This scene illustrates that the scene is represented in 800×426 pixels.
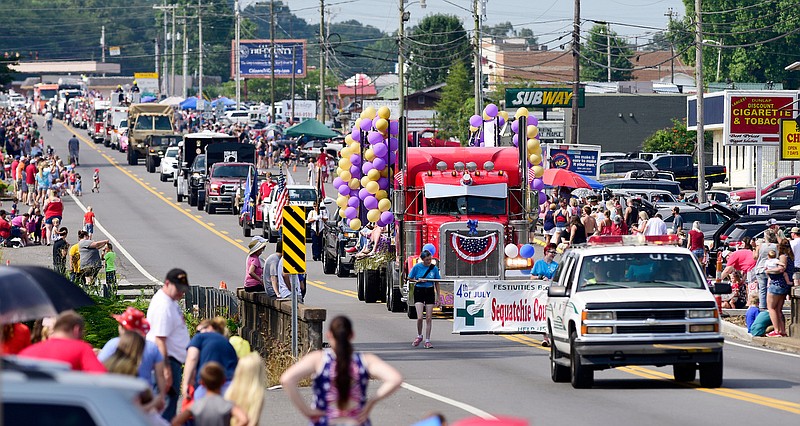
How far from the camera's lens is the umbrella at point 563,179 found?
4769 centimetres

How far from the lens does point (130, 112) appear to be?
267 feet

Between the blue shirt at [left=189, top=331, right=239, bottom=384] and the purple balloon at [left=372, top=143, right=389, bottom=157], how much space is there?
61.7ft

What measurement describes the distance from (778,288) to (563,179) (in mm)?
23341

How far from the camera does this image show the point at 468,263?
2894 centimetres

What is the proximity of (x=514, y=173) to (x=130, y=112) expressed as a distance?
54128mm

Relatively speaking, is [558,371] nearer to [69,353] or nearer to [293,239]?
[293,239]

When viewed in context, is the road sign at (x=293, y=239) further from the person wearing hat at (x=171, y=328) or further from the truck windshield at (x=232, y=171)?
the truck windshield at (x=232, y=171)

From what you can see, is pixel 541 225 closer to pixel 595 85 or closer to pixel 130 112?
pixel 130 112

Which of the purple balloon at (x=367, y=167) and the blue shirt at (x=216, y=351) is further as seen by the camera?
the purple balloon at (x=367, y=167)

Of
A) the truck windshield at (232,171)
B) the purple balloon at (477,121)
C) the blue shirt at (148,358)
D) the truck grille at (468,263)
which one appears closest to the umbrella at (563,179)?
the purple balloon at (477,121)

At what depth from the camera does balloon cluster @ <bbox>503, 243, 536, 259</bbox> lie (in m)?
28.8

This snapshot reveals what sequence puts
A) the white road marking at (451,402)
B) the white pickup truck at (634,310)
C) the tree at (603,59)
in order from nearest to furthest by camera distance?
the white road marking at (451,402) → the white pickup truck at (634,310) → the tree at (603,59)

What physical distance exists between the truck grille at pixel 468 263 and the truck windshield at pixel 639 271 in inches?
387

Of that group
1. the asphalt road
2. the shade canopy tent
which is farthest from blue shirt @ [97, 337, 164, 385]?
the shade canopy tent
